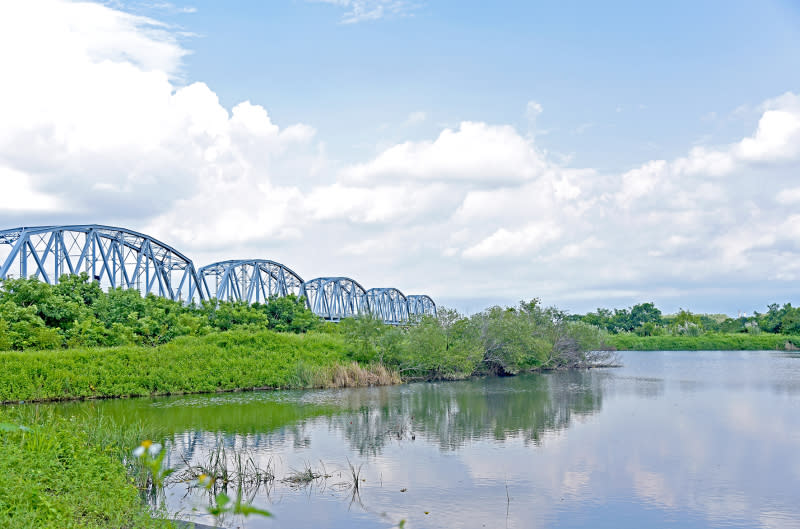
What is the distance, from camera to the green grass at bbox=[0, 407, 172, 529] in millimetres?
7633

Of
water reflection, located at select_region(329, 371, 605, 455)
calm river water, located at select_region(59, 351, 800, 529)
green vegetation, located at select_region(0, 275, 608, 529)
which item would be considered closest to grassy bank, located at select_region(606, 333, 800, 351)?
green vegetation, located at select_region(0, 275, 608, 529)

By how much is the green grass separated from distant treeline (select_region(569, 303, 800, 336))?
79458 millimetres

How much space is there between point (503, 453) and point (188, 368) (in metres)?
17.5

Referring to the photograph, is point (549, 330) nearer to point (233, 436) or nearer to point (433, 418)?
point (433, 418)

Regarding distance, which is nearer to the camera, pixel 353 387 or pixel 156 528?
pixel 156 528

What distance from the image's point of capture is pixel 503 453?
50.7 feet

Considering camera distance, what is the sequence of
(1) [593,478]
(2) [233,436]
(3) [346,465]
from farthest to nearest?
(2) [233,436] < (3) [346,465] < (1) [593,478]

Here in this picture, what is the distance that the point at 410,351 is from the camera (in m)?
33.7

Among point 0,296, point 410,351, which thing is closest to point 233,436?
point 410,351

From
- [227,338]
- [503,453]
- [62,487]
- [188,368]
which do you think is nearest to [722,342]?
[227,338]

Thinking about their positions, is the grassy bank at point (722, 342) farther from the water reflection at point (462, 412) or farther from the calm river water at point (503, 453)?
the calm river water at point (503, 453)

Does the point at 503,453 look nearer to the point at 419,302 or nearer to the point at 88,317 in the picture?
the point at 88,317

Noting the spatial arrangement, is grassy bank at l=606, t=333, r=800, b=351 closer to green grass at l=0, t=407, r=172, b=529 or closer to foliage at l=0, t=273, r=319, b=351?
foliage at l=0, t=273, r=319, b=351

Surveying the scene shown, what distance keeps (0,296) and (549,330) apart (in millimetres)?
29725
